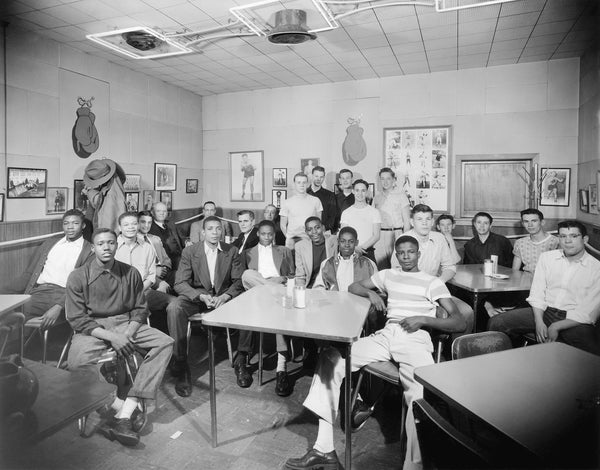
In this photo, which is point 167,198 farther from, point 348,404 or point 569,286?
point 569,286

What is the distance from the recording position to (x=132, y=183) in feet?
20.5

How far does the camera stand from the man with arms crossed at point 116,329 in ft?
8.93

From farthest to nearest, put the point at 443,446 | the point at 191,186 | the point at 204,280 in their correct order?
the point at 191,186 < the point at 204,280 < the point at 443,446

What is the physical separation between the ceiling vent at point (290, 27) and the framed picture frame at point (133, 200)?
10.8ft

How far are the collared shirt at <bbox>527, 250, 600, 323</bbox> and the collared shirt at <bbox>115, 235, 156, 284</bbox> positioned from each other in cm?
347

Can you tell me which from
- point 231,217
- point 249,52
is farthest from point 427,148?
point 231,217

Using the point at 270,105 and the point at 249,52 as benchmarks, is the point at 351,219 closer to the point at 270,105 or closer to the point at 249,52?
the point at 249,52

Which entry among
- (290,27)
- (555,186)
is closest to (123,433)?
(290,27)

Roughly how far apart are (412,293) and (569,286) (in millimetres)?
1336

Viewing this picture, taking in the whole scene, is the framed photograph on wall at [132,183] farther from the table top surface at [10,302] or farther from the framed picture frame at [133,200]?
the table top surface at [10,302]

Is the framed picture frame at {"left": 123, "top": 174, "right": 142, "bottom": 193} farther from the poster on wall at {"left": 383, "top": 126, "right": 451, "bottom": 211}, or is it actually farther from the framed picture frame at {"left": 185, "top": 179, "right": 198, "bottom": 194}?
the poster on wall at {"left": 383, "top": 126, "right": 451, "bottom": 211}

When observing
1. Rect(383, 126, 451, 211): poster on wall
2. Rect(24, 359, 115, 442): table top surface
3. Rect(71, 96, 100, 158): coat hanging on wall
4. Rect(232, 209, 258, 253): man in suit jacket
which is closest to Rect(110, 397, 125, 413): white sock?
Rect(24, 359, 115, 442): table top surface

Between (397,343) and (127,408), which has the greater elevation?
(397,343)

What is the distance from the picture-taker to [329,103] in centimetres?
705
